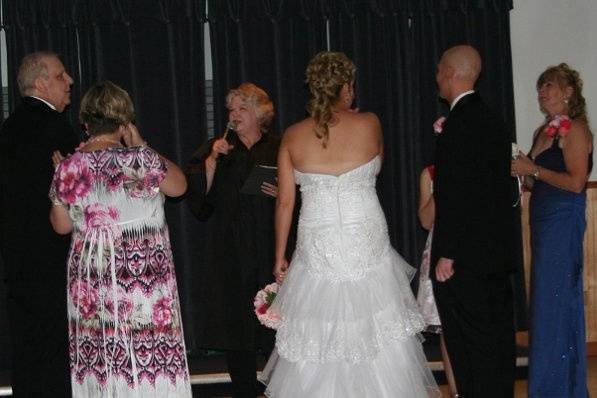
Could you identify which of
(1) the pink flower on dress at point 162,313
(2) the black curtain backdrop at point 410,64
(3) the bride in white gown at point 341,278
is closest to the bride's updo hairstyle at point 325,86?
(3) the bride in white gown at point 341,278

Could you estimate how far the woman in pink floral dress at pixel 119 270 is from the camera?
4.06 m

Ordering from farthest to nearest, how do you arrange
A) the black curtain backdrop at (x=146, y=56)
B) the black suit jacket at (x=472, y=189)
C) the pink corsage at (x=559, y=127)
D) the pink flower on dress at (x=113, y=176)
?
the black curtain backdrop at (x=146, y=56), the pink corsage at (x=559, y=127), the black suit jacket at (x=472, y=189), the pink flower on dress at (x=113, y=176)

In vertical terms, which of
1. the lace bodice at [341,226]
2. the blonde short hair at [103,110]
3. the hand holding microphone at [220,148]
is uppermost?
the blonde short hair at [103,110]

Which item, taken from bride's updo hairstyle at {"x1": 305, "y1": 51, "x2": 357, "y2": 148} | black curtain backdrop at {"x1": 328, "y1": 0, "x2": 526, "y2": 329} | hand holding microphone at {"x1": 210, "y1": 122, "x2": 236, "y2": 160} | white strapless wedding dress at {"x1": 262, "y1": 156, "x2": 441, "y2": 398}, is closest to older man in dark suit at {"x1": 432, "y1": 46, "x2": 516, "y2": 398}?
white strapless wedding dress at {"x1": 262, "y1": 156, "x2": 441, "y2": 398}

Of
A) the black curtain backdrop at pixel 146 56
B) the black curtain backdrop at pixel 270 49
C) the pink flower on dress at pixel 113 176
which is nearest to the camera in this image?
the pink flower on dress at pixel 113 176

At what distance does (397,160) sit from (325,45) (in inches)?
35.2

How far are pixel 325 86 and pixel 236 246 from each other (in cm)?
113

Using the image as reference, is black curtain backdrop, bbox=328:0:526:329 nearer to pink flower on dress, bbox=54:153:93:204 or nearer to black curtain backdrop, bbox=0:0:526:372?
black curtain backdrop, bbox=0:0:526:372

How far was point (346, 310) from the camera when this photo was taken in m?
4.30

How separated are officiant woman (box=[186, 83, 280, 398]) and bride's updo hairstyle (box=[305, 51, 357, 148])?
76cm

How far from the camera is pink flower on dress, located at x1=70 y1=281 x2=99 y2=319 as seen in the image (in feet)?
13.5

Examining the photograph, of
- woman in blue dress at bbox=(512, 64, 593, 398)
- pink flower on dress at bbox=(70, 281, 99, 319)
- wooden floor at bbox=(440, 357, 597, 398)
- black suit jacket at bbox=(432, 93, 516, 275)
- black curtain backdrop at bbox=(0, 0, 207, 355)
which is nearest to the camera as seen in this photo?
pink flower on dress at bbox=(70, 281, 99, 319)

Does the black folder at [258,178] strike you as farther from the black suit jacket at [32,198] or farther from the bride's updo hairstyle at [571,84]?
the bride's updo hairstyle at [571,84]

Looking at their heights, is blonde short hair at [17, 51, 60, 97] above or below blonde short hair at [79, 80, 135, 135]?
above
